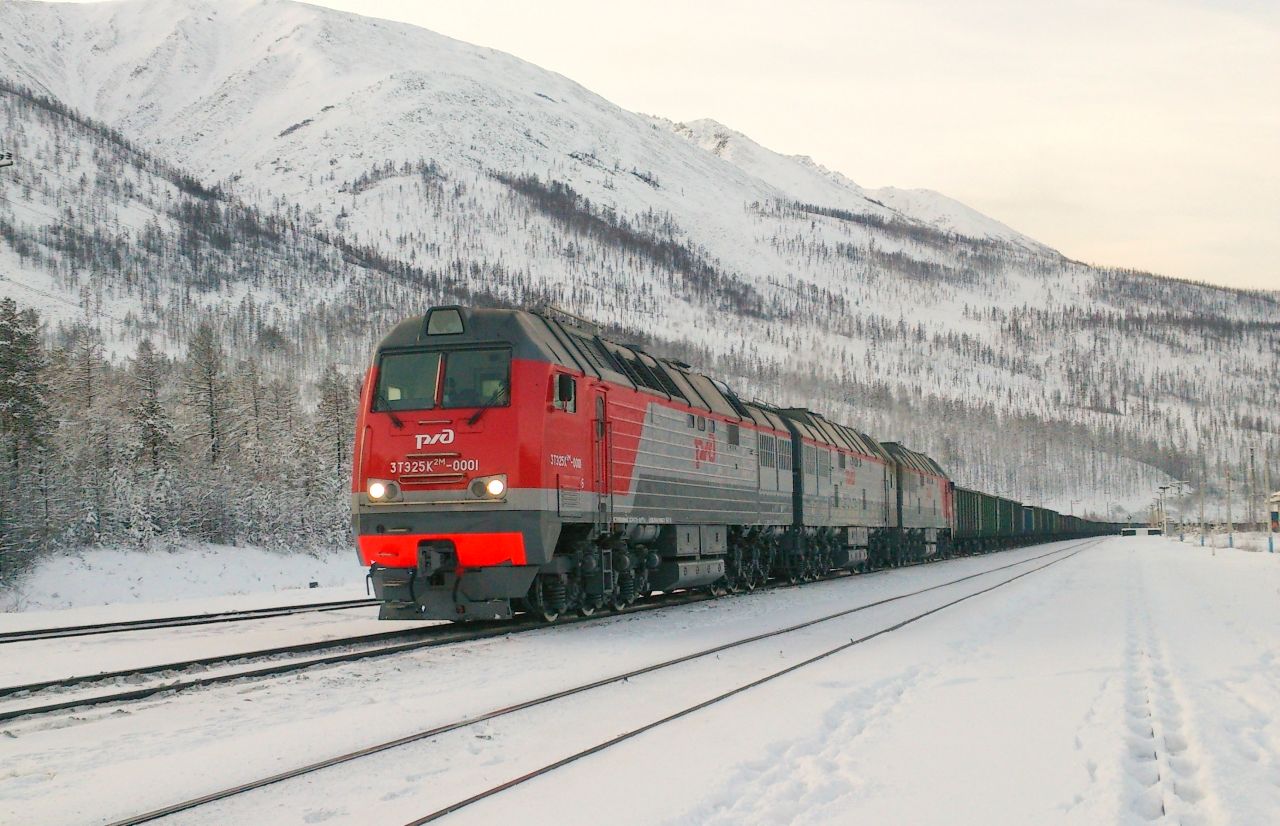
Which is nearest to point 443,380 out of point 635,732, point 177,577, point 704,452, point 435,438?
point 435,438

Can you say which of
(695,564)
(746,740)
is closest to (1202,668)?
(746,740)

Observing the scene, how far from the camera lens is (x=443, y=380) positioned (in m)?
16.8

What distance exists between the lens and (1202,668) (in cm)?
1386

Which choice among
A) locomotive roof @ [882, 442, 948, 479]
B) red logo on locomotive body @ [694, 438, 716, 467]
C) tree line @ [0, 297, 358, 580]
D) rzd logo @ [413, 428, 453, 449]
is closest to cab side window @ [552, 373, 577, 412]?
rzd logo @ [413, 428, 453, 449]

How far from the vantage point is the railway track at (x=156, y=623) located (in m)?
17.0

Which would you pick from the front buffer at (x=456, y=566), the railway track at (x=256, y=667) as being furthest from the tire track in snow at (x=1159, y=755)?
the railway track at (x=256, y=667)

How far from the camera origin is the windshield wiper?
1620 centimetres

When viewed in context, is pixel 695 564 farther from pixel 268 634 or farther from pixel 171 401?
pixel 171 401

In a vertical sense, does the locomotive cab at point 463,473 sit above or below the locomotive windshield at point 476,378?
below

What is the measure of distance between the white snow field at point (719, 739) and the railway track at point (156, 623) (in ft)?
9.36

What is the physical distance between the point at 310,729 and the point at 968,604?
1734cm

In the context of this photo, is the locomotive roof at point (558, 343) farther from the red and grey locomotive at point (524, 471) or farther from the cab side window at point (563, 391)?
the cab side window at point (563, 391)

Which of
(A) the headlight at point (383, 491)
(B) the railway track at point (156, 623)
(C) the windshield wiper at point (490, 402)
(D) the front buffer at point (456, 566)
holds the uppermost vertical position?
(C) the windshield wiper at point (490, 402)

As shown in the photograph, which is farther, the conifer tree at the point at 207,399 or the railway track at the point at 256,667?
the conifer tree at the point at 207,399
